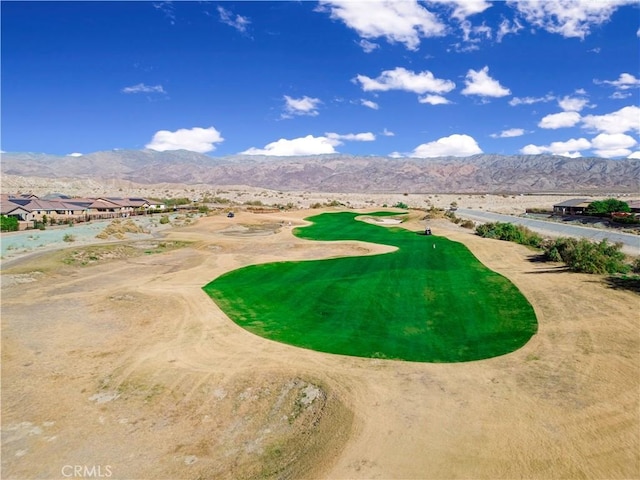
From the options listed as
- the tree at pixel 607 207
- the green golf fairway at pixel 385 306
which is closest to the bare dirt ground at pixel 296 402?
the green golf fairway at pixel 385 306

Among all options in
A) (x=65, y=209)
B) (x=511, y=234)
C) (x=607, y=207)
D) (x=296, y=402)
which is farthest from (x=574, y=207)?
(x=65, y=209)

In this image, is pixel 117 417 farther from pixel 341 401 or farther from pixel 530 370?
pixel 530 370

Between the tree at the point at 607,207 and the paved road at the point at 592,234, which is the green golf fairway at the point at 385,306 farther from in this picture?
the tree at the point at 607,207

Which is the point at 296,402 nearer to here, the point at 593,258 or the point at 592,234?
the point at 593,258

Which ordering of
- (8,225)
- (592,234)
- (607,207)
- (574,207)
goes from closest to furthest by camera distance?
1. (592,234)
2. (8,225)
3. (607,207)
4. (574,207)

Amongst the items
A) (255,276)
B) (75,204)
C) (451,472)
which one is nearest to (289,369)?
(451,472)

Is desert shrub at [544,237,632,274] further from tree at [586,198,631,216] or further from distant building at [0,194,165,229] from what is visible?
distant building at [0,194,165,229]
